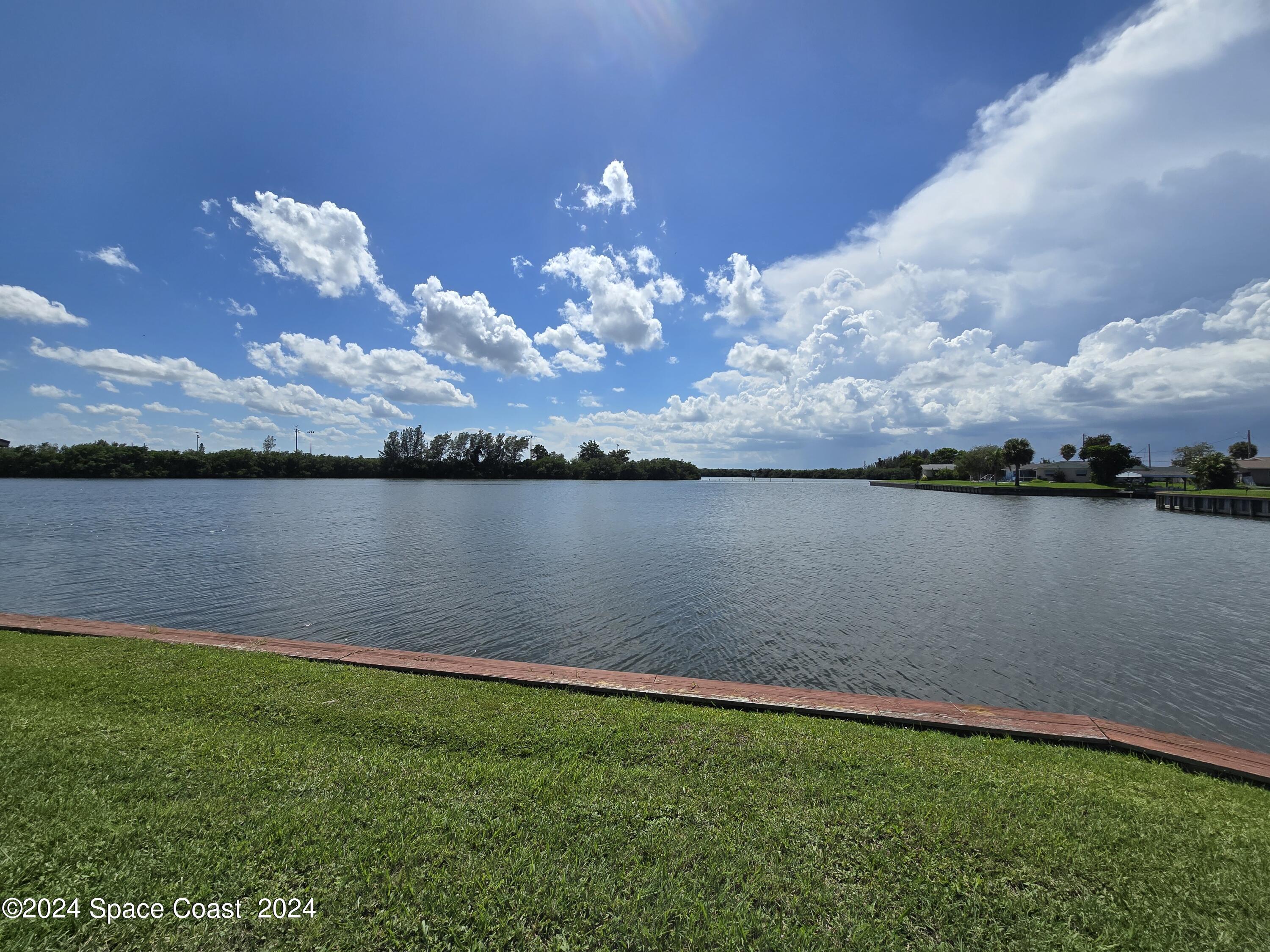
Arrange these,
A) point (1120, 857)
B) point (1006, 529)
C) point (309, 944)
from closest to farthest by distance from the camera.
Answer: point (309, 944) < point (1120, 857) < point (1006, 529)

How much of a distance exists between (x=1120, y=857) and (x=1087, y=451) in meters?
129

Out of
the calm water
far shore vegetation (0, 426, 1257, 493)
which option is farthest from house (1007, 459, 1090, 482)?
the calm water

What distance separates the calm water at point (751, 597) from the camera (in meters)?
9.92

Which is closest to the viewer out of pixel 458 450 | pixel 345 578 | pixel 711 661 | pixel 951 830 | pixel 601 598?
pixel 951 830

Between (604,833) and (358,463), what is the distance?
6002 inches

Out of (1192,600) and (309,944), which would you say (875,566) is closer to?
(1192,600)

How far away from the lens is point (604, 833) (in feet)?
12.3

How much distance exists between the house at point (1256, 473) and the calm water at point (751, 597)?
6521 cm

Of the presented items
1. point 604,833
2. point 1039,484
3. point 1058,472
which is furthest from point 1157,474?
point 604,833

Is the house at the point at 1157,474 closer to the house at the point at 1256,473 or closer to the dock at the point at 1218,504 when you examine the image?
the house at the point at 1256,473

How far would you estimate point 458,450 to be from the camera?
140 metres

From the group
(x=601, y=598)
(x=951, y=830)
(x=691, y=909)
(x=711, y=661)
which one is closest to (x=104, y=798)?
(x=691, y=909)

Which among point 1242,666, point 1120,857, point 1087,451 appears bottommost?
point 1242,666

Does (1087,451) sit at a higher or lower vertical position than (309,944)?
higher
